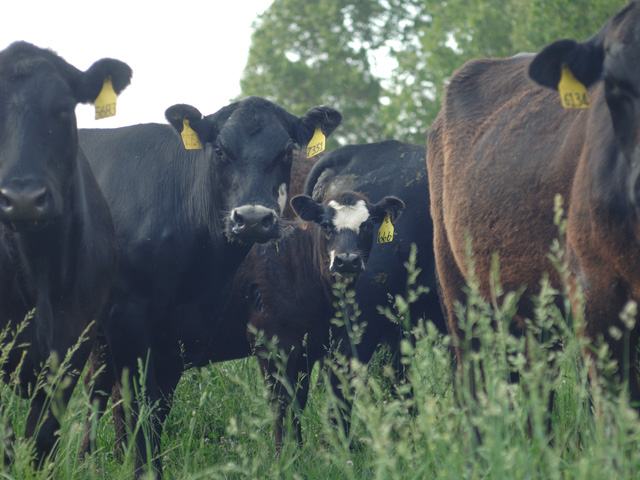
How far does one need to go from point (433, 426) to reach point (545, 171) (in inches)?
77.6

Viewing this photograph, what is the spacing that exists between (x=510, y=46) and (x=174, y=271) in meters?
19.7

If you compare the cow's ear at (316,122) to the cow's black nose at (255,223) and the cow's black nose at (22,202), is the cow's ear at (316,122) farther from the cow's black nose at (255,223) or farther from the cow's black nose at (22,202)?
the cow's black nose at (22,202)

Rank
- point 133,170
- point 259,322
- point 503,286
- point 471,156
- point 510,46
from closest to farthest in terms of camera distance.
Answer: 1. point 503,286
2. point 471,156
3. point 133,170
4. point 259,322
5. point 510,46

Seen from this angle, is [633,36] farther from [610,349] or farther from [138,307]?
[138,307]

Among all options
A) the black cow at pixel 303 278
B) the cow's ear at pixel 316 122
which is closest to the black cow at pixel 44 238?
the black cow at pixel 303 278

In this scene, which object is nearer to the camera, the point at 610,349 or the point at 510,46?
the point at 610,349

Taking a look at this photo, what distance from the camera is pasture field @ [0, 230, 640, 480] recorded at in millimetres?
2229

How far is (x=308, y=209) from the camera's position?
6598 millimetres

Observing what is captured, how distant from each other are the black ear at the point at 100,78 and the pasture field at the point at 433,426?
1581 millimetres

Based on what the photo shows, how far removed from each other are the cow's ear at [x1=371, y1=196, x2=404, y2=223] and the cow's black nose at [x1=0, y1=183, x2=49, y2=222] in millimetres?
3417

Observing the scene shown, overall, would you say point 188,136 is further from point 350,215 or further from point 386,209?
point 386,209

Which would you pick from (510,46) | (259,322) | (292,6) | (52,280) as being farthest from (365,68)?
(52,280)

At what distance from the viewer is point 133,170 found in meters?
5.68

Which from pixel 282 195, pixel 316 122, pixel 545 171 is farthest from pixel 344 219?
pixel 545 171
